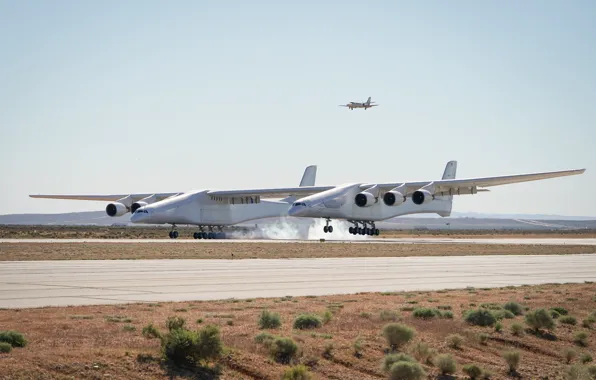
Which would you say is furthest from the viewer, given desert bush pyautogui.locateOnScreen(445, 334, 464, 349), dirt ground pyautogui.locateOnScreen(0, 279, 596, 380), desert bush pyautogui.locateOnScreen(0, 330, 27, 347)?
desert bush pyautogui.locateOnScreen(445, 334, 464, 349)

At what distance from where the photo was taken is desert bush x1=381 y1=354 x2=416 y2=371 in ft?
38.7

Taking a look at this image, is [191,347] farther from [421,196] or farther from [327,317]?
[421,196]

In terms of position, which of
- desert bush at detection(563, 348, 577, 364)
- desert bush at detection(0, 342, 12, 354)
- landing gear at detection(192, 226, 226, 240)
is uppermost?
landing gear at detection(192, 226, 226, 240)

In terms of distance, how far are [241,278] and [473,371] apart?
13.1 meters

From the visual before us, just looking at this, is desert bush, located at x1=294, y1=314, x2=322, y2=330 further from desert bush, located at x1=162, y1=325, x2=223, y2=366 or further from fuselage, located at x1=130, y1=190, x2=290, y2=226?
fuselage, located at x1=130, y1=190, x2=290, y2=226

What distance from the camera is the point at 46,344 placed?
11.5 m

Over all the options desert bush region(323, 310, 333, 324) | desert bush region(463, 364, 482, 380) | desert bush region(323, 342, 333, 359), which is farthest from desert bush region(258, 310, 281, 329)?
desert bush region(463, 364, 482, 380)

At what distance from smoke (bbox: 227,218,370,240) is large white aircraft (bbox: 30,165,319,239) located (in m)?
2.68

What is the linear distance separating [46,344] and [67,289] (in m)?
8.79

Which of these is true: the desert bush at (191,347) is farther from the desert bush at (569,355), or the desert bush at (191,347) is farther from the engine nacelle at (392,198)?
the engine nacelle at (392,198)

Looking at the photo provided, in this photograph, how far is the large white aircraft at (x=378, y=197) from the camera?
61.0 m

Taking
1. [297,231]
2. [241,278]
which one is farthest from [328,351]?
[297,231]

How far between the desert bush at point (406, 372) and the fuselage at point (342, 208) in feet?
165

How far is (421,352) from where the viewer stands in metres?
12.9
